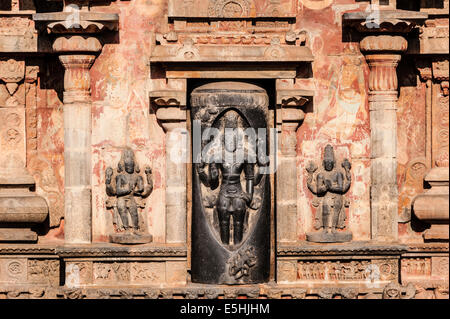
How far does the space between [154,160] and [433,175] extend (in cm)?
418

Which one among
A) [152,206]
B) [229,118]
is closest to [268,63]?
[229,118]

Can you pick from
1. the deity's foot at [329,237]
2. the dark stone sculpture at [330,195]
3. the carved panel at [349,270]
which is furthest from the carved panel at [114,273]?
the dark stone sculpture at [330,195]

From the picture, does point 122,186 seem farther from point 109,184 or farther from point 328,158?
point 328,158

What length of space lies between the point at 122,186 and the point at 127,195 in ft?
0.50

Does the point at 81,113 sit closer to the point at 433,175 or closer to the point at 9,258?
the point at 9,258

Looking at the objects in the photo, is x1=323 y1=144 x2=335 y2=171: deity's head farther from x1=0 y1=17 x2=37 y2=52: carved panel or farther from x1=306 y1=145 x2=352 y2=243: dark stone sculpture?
x1=0 y1=17 x2=37 y2=52: carved panel

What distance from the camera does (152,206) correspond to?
83.4 ft

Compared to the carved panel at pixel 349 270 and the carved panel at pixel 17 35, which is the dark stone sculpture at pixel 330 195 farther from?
the carved panel at pixel 17 35

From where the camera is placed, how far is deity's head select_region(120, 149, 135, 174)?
25188 millimetres

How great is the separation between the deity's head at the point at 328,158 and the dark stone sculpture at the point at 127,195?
2.58 m

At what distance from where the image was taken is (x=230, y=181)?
81.9ft

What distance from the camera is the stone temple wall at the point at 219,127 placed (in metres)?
25.0

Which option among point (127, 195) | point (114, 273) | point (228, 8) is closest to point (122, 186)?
point (127, 195)

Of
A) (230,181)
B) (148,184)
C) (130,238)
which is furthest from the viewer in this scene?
(148,184)
